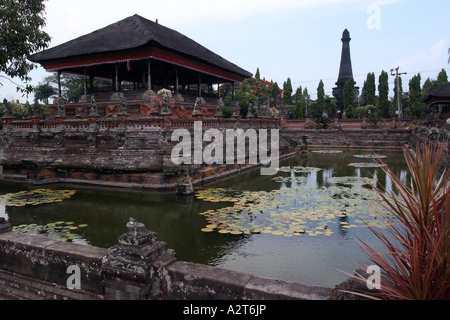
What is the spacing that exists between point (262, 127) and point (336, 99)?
31836 mm

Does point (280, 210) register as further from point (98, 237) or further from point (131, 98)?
point (131, 98)

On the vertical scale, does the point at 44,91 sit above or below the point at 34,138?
above

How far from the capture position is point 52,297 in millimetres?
3424

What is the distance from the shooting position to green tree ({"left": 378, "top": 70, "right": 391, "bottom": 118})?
4188cm

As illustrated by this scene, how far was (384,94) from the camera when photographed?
4269 cm

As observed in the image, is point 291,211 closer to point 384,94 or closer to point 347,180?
point 347,180

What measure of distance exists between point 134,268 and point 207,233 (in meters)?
3.64

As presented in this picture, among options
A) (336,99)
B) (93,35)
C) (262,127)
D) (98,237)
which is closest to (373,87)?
(336,99)

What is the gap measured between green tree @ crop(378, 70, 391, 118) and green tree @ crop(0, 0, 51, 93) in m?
40.1

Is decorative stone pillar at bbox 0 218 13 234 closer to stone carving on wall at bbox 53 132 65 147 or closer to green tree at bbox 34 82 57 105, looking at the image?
stone carving on wall at bbox 53 132 65 147

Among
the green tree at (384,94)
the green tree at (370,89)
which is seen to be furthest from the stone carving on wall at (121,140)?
the green tree at (370,89)

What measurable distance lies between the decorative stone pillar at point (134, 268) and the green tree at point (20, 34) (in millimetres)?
10086

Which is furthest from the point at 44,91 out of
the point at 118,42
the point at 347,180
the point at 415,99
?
the point at 415,99
